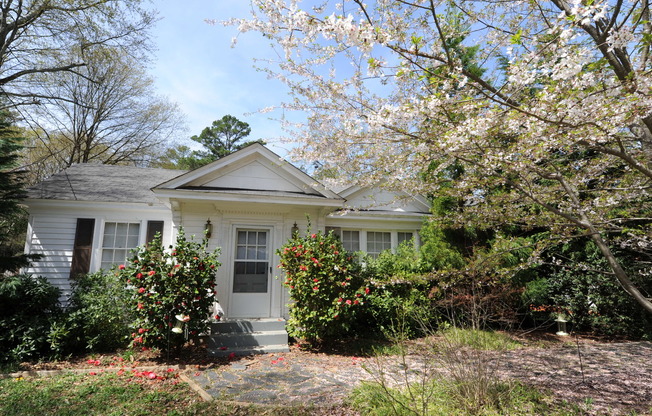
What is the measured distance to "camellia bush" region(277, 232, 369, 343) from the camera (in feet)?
20.4

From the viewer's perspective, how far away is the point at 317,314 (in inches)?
245

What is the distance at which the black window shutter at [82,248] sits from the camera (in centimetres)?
794

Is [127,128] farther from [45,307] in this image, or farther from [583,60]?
[583,60]

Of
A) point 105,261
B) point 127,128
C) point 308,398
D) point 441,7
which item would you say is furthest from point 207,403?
point 127,128

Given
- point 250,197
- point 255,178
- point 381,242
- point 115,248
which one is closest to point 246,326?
point 250,197

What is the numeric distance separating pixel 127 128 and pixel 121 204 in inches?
593

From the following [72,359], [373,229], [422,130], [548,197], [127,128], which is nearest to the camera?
[422,130]

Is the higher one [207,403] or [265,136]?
[265,136]

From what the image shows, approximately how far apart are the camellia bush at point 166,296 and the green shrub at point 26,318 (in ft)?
4.68

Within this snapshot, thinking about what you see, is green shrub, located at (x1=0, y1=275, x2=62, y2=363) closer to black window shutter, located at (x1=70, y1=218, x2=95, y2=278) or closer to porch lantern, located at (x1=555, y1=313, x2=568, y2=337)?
black window shutter, located at (x1=70, y1=218, x2=95, y2=278)

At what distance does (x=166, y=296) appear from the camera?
5617 millimetres

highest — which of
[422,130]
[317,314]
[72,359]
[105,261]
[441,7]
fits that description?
[441,7]

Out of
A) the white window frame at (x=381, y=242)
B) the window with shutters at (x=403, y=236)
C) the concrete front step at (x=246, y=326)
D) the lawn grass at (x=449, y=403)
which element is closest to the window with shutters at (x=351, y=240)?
the white window frame at (x=381, y=242)

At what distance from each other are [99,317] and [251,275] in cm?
293
